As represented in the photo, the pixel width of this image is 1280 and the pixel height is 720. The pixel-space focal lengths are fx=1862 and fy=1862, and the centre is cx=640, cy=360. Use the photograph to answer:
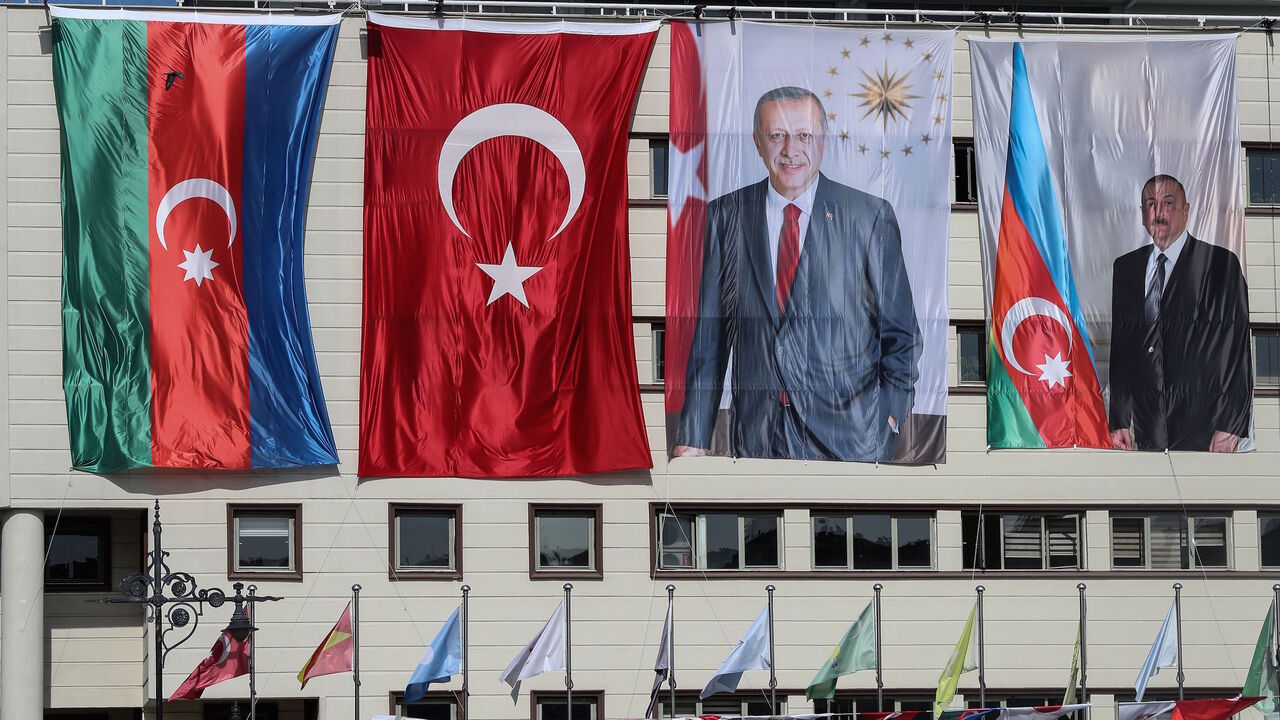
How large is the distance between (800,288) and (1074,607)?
9.46 m

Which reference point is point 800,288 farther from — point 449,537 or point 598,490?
point 449,537

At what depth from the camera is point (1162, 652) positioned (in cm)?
3850

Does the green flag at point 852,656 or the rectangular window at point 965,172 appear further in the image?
the rectangular window at point 965,172

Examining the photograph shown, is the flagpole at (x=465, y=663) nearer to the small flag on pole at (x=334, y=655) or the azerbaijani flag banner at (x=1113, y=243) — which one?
the small flag on pole at (x=334, y=655)

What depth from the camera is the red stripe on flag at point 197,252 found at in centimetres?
4006

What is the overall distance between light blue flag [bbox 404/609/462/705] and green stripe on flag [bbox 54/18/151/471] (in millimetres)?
7794

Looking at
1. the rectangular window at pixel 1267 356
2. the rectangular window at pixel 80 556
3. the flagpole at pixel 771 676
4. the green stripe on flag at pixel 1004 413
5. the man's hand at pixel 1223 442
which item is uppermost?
the rectangular window at pixel 1267 356

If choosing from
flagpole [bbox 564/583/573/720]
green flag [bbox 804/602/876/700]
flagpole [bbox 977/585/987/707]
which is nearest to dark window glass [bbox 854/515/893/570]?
flagpole [bbox 977/585/987/707]

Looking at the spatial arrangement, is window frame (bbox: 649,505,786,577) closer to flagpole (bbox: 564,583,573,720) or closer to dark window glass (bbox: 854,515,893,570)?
dark window glass (bbox: 854,515,893,570)

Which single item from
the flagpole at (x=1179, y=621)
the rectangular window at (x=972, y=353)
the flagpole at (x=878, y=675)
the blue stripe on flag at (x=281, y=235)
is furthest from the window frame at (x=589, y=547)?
the flagpole at (x=1179, y=621)

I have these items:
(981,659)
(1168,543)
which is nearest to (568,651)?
(981,659)

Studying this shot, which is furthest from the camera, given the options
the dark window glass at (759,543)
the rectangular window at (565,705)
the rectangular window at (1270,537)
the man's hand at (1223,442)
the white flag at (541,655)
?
the rectangular window at (1270,537)

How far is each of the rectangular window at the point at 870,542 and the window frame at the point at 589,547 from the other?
4.83m

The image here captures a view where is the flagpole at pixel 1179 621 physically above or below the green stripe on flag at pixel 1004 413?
below
